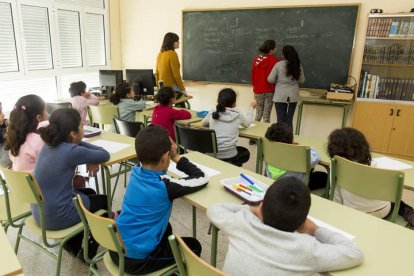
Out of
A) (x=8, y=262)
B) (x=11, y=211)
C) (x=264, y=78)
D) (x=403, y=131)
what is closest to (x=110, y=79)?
(x=264, y=78)

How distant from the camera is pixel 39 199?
186cm

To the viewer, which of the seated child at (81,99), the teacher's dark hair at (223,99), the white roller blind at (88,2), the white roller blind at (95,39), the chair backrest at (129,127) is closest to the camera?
the teacher's dark hair at (223,99)

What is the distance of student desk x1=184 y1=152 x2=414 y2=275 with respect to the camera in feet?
4.06

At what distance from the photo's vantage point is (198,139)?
2.96 metres

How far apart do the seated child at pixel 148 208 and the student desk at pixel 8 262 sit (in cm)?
46

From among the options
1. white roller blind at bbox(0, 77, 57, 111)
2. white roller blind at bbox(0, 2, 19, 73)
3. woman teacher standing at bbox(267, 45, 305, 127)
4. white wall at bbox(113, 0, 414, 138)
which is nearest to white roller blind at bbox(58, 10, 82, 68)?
white roller blind at bbox(0, 77, 57, 111)

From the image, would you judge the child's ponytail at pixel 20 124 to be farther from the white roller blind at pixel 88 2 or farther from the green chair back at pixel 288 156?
the white roller blind at pixel 88 2

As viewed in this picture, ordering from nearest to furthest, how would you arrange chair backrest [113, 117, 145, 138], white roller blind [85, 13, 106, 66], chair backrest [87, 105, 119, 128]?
chair backrest [113, 117, 145, 138], chair backrest [87, 105, 119, 128], white roller blind [85, 13, 106, 66]

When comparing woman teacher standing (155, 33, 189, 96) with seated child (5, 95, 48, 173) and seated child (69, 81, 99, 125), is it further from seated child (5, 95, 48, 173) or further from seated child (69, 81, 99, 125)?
seated child (5, 95, 48, 173)

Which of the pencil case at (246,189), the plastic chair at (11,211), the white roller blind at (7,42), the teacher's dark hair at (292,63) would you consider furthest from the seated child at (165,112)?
the white roller blind at (7,42)

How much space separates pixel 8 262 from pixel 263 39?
4.80 m

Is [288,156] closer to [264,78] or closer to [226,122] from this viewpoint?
[226,122]

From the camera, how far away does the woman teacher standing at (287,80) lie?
4.59 metres

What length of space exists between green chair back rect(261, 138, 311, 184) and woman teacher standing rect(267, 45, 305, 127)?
242 centimetres
